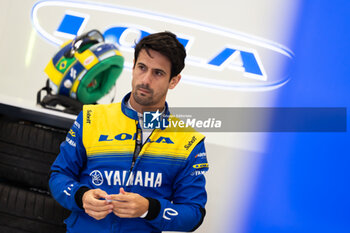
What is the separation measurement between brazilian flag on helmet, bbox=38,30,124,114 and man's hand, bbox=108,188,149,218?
1016 mm

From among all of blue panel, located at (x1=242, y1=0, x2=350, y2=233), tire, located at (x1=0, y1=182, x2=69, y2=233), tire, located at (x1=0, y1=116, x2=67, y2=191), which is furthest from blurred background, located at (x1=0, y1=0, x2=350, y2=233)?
tire, located at (x1=0, y1=182, x2=69, y2=233)

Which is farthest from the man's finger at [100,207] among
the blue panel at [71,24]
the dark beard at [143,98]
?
the blue panel at [71,24]

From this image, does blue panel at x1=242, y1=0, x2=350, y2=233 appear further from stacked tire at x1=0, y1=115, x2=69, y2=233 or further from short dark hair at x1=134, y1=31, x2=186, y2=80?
stacked tire at x1=0, y1=115, x2=69, y2=233

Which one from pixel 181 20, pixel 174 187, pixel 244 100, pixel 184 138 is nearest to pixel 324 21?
pixel 244 100

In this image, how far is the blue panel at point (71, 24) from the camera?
280cm

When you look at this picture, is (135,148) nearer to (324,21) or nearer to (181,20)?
(181,20)

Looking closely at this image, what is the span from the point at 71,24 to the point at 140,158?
1.56 metres

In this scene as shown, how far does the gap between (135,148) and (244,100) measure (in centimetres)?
109

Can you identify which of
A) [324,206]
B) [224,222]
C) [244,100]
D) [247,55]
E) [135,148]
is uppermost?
[247,55]

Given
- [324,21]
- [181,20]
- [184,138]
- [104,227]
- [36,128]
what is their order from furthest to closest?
[181,20] < [324,21] < [36,128] < [184,138] < [104,227]

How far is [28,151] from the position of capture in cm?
215

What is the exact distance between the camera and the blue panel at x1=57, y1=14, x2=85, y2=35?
2.80 meters

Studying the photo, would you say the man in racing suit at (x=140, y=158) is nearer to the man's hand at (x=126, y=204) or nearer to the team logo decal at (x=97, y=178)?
the team logo decal at (x=97, y=178)

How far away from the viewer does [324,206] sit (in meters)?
2.24
